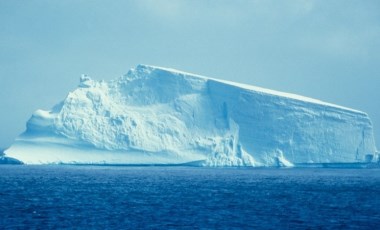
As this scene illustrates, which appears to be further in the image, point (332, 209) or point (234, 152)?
point (234, 152)

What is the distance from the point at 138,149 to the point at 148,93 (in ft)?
15.6

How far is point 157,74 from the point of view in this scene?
44.4 m

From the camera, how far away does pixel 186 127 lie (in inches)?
1743

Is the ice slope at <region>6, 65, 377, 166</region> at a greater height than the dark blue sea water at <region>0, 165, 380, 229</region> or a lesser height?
greater

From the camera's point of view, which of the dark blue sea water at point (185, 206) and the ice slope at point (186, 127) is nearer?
the dark blue sea water at point (185, 206)

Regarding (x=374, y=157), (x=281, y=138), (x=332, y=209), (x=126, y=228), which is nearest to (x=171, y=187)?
(x=332, y=209)

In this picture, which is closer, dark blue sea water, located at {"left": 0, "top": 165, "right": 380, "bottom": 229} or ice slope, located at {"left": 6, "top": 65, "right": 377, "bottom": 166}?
dark blue sea water, located at {"left": 0, "top": 165, "right": 380, "bottom": 229}

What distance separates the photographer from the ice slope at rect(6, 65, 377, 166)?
1649 inches

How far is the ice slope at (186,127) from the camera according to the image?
41875mm

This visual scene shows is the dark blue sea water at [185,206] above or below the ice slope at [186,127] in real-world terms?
below

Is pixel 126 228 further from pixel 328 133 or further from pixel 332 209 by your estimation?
pixel 328 133

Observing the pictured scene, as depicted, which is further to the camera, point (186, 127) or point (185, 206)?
point (186, 127)

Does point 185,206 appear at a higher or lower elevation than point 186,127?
lower

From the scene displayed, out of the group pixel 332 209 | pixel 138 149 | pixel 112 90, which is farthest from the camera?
pixel 112 90
